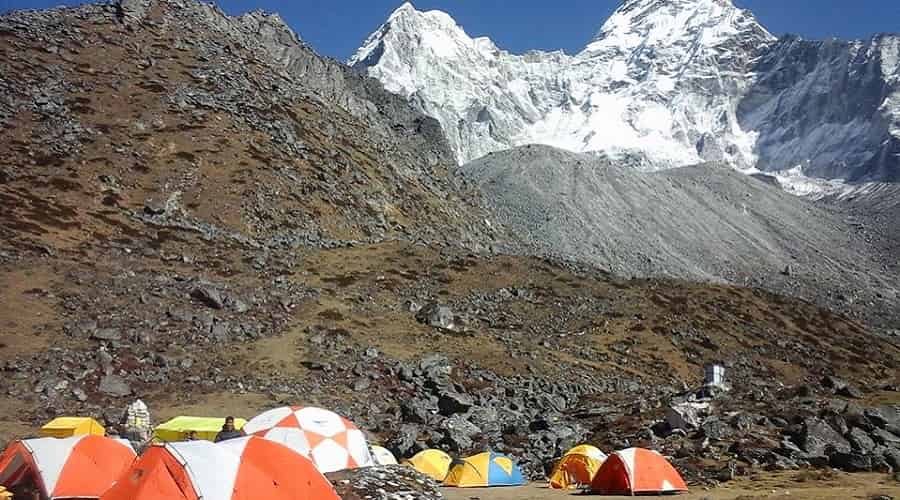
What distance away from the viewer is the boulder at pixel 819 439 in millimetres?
22531

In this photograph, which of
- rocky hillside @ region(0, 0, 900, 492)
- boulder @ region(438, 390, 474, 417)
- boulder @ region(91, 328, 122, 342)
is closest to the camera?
rocky hillside @ region(0, 0, 900, 492)

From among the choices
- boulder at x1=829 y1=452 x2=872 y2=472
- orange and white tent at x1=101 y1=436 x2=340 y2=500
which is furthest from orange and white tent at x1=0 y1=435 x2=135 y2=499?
boulder at x1=829 y1=452 x2=872 y2=472

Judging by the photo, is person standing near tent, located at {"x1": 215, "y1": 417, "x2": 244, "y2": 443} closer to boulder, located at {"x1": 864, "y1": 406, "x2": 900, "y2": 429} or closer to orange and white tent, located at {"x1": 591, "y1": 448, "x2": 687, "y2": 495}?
orange and white tent, located at {"x1": 591, "y1": 448, "x2": 687, "y2": 495}

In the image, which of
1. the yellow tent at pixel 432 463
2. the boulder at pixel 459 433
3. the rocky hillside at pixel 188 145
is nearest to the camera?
the yellow tent at pixel 432 463

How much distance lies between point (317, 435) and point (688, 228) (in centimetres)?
12176

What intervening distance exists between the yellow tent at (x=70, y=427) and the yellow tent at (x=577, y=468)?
1407cm

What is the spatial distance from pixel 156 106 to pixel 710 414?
2281 inches

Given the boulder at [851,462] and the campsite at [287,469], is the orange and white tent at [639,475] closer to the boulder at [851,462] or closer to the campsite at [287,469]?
the campsite at [287,469]

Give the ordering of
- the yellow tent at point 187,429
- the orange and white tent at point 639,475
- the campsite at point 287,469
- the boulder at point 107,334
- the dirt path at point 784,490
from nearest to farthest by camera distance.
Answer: the campsite at point 287,469, the dirt path at point 784,490, the orange and white tent at point 639,475, the yellow tent at point 187,429, the boulder at point 107,334

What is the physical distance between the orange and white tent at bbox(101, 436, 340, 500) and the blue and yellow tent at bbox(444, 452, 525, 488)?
11.7 m

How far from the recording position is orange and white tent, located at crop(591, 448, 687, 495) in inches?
760

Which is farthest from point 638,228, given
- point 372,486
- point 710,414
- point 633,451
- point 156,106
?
point 372,486

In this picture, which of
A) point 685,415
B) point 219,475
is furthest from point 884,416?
point 219,475

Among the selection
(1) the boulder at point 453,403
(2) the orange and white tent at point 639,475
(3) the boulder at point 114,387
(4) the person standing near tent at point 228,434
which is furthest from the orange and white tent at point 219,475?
(3) the boulder at point 114,387
